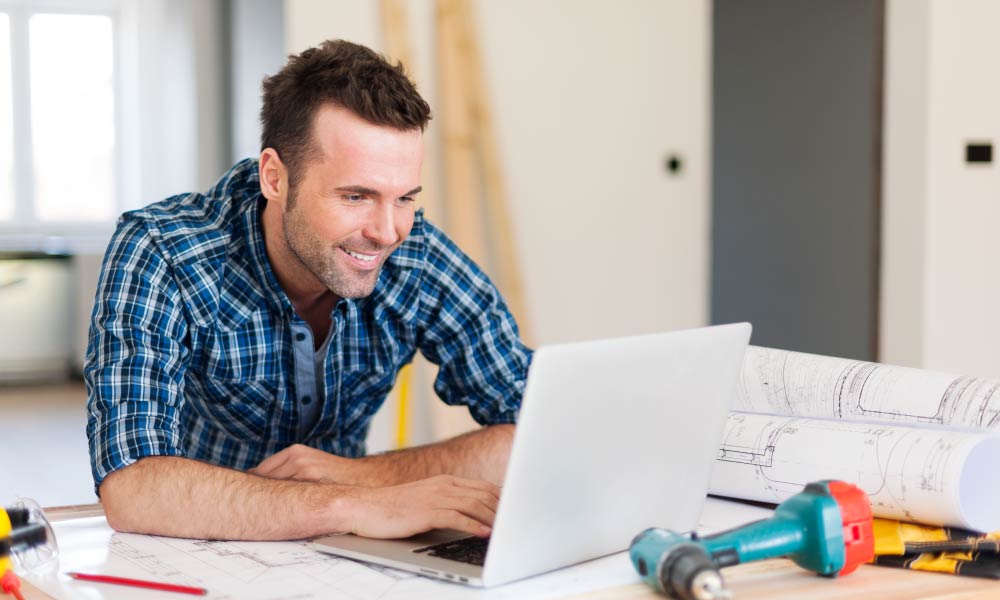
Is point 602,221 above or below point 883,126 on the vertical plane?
below

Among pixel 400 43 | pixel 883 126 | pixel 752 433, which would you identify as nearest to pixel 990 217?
pixel 883 126

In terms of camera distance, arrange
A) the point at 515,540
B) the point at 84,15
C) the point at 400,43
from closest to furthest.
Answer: the point at 515,540
the point at 400,43
the point at 84,15

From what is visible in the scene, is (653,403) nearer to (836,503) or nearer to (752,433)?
(836,503)

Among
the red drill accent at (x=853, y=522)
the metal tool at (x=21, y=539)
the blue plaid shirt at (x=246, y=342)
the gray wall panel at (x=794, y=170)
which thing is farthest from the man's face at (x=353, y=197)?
the gray wall panel at (x=794, y=170)

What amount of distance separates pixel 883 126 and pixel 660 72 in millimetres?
793

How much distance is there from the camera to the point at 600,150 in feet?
12.2

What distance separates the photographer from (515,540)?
0.96m

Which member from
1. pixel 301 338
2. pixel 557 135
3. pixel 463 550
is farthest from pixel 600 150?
pixel 463 550

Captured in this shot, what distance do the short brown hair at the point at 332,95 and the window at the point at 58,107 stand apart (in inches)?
103

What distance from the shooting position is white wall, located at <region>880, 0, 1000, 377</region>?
364cm

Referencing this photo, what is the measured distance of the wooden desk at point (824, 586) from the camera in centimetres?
97

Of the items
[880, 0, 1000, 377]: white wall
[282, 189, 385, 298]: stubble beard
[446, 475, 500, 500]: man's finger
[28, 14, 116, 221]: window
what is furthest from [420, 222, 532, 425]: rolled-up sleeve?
[28, 14, 116, 221]: window

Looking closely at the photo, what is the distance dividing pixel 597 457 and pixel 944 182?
3079mm

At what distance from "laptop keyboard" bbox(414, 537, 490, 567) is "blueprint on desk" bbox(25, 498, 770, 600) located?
0.05m
